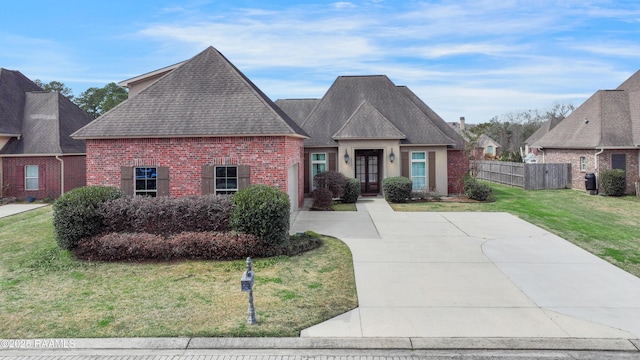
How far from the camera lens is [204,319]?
6480mm

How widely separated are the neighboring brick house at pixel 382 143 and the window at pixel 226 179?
837 centimetres

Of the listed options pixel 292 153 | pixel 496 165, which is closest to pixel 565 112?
pixel 496 165

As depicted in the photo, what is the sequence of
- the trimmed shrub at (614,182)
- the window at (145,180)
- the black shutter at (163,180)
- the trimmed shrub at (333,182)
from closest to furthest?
the black shutter at (163,180), the window at (145,180), the trimmed shrub at (333,182), the trimmed shrub at (614,182)

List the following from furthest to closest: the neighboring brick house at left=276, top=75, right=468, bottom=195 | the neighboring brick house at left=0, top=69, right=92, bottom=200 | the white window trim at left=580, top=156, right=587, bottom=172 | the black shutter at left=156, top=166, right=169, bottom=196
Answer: the white window trim at left=580, top=156, right=587, bottom=172
the neighboring brick house at left=276, top=75, right=468, bottom=195
the neighboring brick house at left=0, top=69, right=92, bottom=200
the black shutter at left=156, top=166, right=169, bottom=196

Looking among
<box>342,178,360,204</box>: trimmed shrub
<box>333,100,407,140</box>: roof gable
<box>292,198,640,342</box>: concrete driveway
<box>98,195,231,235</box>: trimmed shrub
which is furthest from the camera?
<box>333,100,407,140</box>: roof gable

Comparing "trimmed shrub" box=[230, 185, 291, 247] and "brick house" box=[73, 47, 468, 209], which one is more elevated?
"brick house" box=[73, 47, 468, 209]

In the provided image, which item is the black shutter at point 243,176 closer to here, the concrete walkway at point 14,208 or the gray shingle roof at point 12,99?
the concrete walkway at point 14,208

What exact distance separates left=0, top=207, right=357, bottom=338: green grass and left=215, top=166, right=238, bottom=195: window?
16.1ft

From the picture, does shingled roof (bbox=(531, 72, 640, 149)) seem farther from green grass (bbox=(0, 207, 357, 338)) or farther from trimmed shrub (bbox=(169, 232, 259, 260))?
trimmed shrub (bbox=(169, 232, 259, 260))

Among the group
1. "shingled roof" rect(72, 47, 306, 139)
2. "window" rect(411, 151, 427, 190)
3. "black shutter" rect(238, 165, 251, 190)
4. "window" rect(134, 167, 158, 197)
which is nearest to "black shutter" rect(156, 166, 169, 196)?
"window" rect(134, 167, 158, 197)

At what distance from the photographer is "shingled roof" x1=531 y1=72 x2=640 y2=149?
23.4 metres

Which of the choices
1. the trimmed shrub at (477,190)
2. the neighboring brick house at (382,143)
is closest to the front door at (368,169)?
the neighboring brick house at (382,143)

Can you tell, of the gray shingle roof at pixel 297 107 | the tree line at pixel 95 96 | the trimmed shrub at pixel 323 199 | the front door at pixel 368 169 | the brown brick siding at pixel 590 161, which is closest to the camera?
the trimmed shrub at pixel 323 199

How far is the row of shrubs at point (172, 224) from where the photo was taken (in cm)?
964
